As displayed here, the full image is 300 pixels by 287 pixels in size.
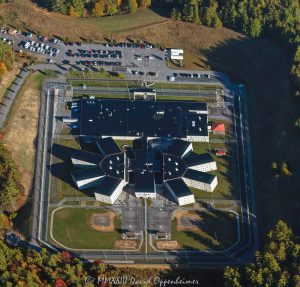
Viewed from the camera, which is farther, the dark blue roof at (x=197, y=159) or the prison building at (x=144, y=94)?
the prison building at (x=144, y=94)

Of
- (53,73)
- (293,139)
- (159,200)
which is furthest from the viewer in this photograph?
(53,73)

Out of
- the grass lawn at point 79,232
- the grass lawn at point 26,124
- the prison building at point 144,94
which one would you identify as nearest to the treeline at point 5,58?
the grass lawn at point 26,124

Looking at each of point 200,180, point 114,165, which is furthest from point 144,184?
point 200,180

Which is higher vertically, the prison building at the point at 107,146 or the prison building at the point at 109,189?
the prison building at the point at 107,146

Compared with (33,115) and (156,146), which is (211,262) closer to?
(156,146)

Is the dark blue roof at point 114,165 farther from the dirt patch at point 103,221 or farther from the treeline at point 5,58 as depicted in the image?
the treeline at point 5,58

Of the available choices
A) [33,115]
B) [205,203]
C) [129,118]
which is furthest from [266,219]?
[33,115]

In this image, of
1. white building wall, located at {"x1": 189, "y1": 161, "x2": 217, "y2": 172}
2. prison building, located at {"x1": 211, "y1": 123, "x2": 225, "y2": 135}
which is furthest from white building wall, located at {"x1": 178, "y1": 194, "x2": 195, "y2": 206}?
prison building, located at {"x1": 211, "y1": 123, "x2": 225, "y2": 135}

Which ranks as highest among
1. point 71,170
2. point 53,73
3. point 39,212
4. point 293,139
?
point 53,73
